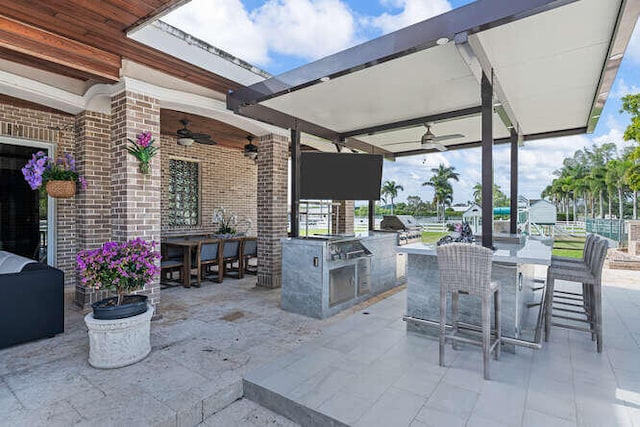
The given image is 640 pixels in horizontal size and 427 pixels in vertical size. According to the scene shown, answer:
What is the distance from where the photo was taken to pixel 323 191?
182 inches

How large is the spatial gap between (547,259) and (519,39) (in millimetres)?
1718

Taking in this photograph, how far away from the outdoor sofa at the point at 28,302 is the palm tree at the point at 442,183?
38.3 metres

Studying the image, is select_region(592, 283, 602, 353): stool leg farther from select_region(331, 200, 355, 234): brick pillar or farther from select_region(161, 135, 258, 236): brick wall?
select_region(161, 135, 258, 236): brick wall

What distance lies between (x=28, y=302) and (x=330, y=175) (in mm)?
3546

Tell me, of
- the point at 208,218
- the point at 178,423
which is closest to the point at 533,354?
the point at 178,423

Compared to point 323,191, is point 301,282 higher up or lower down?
lower down

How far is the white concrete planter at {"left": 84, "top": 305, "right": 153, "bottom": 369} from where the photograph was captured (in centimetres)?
269

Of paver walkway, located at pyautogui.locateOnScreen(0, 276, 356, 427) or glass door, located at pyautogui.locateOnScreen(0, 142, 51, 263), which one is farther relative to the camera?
glass door, located at pyautogui.locateOnScreen(0, 142, 51, 263)

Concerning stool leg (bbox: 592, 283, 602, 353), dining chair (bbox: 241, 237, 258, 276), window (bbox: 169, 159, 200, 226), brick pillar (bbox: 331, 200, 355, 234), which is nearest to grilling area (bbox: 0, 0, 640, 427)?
stool leg (bbox: 592, 283, 602, 353)

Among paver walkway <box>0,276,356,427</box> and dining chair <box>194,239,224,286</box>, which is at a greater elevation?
dining chair <box>194,239,224,286</box>

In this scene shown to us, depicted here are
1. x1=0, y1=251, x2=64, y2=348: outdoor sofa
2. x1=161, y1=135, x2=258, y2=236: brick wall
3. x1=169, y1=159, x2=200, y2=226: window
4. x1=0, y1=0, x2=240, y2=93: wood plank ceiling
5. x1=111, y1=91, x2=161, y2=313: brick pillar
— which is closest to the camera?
x1=0, y1=0, x2=240, y2=93: wood plank ceiling

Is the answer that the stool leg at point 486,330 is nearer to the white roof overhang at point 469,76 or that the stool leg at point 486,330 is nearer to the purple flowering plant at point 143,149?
the white roof overhang at point 469,76

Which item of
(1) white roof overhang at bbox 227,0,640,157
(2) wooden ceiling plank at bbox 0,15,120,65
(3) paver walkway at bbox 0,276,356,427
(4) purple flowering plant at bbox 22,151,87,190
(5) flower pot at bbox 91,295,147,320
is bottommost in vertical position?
(3) paver walkway at bbox 0,276,356,427

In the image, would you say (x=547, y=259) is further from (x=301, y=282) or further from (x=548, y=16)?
(x=301, y=282)
